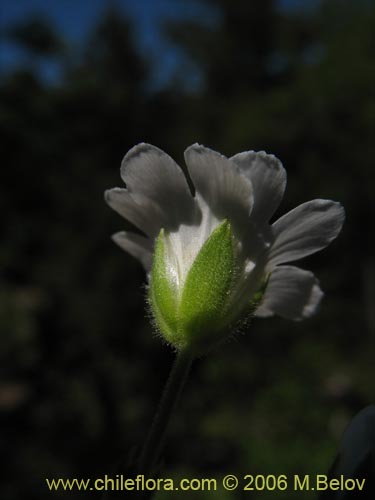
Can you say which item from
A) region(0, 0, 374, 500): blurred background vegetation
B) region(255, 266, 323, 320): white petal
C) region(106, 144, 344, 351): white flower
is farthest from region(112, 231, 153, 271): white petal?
region(0, 0, 374, 500): blurred background vegetation

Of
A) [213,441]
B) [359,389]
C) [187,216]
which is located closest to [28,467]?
→ [213,441]

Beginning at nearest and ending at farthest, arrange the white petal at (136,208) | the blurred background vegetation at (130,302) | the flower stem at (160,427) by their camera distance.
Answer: the flower stem at (160,427) → the white petal at (136,208) → the blurred background vegetation at (130,302)

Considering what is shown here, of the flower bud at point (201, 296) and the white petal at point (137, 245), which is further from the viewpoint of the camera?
the white petal at point (137, 245)

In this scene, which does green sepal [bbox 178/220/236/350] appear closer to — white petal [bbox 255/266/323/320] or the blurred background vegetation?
white petal [bbox 255/266/323/320]

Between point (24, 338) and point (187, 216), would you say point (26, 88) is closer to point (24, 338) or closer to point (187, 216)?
point (187, 216)

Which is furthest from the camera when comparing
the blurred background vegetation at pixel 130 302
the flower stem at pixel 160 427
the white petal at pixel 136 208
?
the blurred background vegetation at pixel 130 302

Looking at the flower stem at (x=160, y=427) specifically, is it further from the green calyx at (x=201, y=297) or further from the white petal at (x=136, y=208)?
the white petal at (x=136, y=208)

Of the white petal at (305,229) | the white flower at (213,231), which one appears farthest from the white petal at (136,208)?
the white petal at (305,229)

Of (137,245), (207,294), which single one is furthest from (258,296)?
(137,245)
